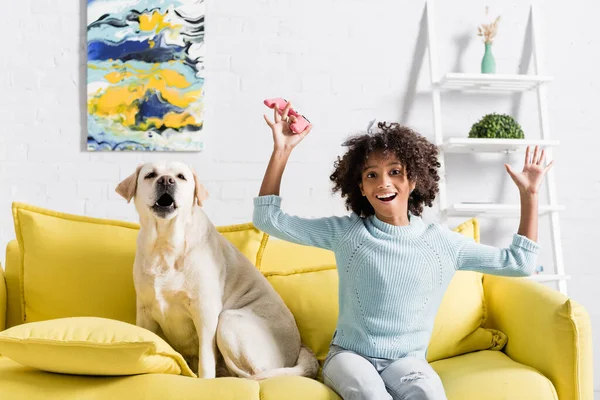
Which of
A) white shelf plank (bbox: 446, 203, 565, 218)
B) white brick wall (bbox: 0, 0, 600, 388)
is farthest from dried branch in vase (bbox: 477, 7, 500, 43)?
white shelf plank (bbox: 446, 203, 565, 218)

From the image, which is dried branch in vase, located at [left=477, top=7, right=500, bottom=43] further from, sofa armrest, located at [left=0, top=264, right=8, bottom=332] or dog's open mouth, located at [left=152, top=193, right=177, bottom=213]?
sofa armrest, located at [left=0, top=264, right=8, bottom=332]

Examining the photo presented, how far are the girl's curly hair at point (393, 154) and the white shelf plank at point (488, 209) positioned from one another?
793mm

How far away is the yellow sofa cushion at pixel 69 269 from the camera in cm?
207

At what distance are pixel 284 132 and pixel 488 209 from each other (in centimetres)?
128

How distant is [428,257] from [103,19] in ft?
6.10

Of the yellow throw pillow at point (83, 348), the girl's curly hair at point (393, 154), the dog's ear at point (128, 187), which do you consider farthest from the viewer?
the dog's ear at point (128, 187)

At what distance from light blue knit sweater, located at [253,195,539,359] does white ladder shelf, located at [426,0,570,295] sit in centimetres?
96

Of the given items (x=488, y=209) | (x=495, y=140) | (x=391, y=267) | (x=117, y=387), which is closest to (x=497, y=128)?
(x=495, y=140)

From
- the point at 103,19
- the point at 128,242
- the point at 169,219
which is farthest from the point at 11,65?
the point at 169,219

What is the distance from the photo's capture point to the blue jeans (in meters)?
1.58

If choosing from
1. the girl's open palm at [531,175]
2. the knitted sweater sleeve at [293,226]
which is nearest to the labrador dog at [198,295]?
the knitted sweater sleeve at [293,226]

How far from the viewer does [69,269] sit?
6.84ft

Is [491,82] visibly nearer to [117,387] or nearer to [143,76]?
[143,76]

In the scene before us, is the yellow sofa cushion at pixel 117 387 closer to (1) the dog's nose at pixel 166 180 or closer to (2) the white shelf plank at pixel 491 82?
(1) the dog's nose at pixel 166 180
